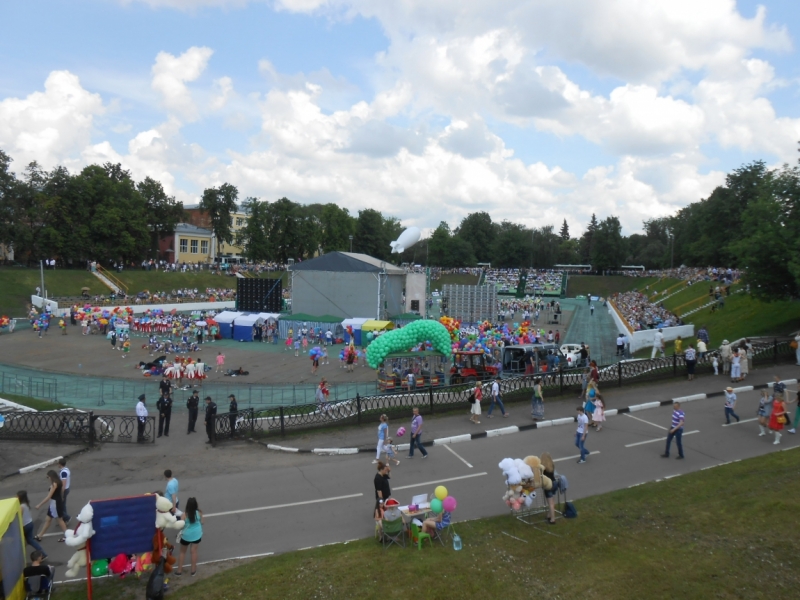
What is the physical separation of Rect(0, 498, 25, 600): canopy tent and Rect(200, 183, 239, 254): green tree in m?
77.9

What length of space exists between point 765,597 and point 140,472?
13.2 metres

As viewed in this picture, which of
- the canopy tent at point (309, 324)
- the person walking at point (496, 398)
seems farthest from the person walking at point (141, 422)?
the canopy tent at point (309, 324)

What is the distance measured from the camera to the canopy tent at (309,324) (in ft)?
123

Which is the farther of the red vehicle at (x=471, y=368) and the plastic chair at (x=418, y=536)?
the red vehicle at (x=471, y=368)

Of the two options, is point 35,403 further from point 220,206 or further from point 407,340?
point 220,206

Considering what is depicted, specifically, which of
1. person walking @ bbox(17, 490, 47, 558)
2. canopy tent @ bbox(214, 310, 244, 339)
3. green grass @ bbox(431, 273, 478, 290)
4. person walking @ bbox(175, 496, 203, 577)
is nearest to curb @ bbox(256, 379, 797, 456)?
person walking @ bbox(175, 496, 203, 577)

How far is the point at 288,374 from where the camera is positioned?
2722cm

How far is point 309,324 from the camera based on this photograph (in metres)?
38.1

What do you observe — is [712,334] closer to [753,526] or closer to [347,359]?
[347,359]

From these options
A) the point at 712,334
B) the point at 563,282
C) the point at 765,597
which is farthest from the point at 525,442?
the point at 563,282

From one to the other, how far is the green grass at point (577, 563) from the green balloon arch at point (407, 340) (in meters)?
12.5

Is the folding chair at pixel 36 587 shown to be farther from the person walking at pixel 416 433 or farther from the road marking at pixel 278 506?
the person walking at pixel 416 433

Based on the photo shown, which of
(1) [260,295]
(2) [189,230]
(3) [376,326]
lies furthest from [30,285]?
(3) [376,326]

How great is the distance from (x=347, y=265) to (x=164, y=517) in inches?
1387
